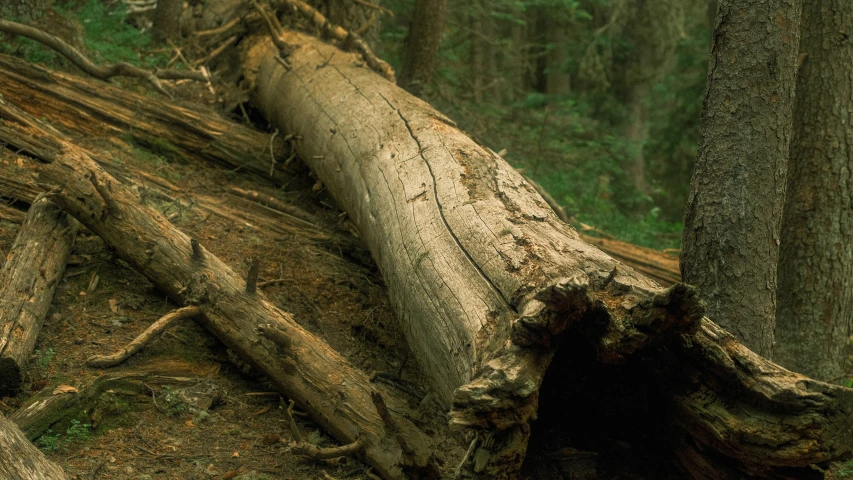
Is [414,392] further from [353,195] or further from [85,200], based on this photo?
[85,200]

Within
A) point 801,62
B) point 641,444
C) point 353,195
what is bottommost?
point 641,444

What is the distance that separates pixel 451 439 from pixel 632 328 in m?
1.72

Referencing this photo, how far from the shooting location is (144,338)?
14.6 ft

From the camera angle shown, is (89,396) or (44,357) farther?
(44,357)

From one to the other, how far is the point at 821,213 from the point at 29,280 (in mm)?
5376

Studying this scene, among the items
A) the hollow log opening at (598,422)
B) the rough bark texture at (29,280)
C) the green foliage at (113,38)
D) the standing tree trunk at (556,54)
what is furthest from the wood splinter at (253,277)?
the standing tree trunk at (556,54)

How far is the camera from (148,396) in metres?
4.31

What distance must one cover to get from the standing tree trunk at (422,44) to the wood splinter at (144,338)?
491 centimetres

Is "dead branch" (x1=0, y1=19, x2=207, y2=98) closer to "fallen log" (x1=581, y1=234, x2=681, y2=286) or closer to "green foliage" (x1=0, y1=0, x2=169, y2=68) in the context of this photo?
"green foliage" (x1=0, y1=0, x2=169, y2=68)

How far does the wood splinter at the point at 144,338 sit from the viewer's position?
14.1ft

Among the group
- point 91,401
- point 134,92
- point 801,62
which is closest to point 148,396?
point 91,401

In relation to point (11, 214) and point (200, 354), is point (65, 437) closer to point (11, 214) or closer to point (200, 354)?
point (200, 354)

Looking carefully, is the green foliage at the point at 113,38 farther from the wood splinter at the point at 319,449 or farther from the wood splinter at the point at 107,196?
the wood splinter at the point at 319,449

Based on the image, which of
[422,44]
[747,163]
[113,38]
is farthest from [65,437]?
[113,38]
